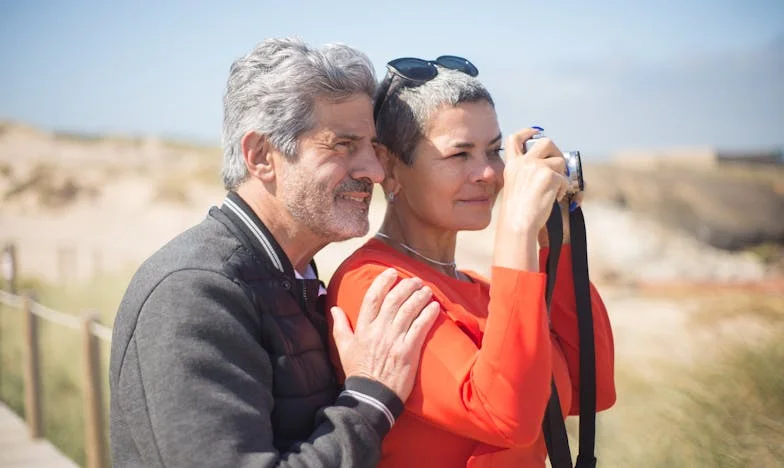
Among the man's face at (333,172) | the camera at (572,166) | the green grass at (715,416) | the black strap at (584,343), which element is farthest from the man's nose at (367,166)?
the green grass at (715,416)

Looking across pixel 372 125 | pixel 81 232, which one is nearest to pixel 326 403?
pixel 372 125

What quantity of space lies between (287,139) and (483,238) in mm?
27935

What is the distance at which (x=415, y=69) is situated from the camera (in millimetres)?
2562

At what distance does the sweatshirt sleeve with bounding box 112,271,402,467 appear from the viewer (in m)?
1.88

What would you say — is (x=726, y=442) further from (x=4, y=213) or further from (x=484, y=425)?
(x=4, y=213)

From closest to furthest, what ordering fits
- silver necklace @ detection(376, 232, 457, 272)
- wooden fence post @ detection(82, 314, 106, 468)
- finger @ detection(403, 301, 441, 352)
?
finger @ detection(403, 301, 441, 352) → silver necklace @ detection(376, 232, 457, 272) → wooden fence post @ detection(82, 314, 106, 468)

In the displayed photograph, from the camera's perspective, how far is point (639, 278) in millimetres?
Answer: 26875

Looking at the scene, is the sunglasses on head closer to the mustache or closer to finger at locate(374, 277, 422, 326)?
the mustache

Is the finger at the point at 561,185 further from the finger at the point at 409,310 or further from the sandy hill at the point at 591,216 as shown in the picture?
the sandy hill at the point at 591,216

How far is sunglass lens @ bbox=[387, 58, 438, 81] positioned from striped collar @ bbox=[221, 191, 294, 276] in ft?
2.16

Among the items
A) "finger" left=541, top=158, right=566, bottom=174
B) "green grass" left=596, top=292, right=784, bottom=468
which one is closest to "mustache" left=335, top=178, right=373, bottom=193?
"finger" left=541, top=158, right=566, bottom=174

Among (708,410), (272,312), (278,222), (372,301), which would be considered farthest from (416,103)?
(708,410)

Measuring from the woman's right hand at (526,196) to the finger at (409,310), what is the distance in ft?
0.75

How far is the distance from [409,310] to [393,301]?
0.05 metres
